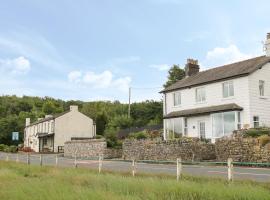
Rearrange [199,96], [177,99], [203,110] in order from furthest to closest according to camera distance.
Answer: [177,99] < [199,96] < [203,110]

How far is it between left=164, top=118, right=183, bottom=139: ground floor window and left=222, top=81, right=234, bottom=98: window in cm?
511

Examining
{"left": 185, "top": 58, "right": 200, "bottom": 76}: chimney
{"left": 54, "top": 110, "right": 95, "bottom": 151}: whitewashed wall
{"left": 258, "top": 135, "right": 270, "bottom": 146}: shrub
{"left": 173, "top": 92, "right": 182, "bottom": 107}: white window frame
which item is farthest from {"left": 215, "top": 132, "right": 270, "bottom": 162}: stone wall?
{"left": 54, "top": 110, "right": 95, "bottom": 151}: whitewashed wall

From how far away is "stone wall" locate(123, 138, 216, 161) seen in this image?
102 ft

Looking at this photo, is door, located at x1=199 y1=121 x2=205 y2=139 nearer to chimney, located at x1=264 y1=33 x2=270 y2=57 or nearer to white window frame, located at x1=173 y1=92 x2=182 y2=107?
white window frame, located at x1=173 y1=92 x2=182 y2=107

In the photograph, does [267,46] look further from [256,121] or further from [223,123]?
[223,123]

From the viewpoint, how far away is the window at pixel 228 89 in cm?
3434

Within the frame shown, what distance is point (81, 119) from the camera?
6638 cm

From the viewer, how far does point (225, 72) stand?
36.2m

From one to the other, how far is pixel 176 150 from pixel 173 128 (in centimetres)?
751

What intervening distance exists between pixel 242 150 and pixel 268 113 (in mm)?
8671

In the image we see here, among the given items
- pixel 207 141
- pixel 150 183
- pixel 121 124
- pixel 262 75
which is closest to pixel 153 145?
pixel 207 141

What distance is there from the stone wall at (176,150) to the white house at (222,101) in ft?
9.88

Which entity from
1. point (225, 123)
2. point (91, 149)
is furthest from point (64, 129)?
point (225, 123)

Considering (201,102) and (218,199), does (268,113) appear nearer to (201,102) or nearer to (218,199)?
(201,102)
